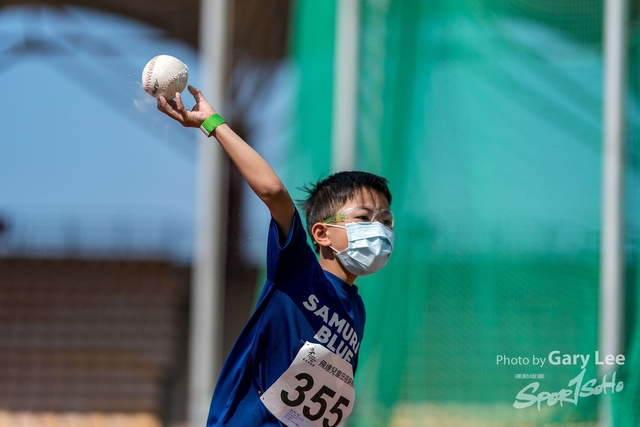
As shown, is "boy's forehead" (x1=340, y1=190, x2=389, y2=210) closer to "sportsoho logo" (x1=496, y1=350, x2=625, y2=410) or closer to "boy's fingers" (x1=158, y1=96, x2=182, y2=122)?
"boy's fingers" (x1=158, y1=96, x2=182, y2=122)

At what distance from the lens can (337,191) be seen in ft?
9.95

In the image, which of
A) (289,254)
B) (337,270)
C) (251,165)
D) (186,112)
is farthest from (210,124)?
(337,270)

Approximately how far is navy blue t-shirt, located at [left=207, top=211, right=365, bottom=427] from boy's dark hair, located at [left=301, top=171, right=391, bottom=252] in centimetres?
33

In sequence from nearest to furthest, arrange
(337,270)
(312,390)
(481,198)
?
(312,390), (337,270), (481,198)

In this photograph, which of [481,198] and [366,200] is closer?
[366,200]

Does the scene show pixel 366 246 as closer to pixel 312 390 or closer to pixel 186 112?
pixel 312 390

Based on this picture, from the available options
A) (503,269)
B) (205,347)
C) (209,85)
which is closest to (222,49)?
(209,85)

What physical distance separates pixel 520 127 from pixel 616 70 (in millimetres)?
658

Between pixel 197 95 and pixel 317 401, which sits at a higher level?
pixel 197 95

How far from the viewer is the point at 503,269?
16.3ft

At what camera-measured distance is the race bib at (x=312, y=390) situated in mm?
2734

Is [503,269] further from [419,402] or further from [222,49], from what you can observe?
[222,49]

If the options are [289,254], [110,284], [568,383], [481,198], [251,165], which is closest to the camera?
[251,165]

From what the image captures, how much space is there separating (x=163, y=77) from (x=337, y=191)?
2.39 feet
